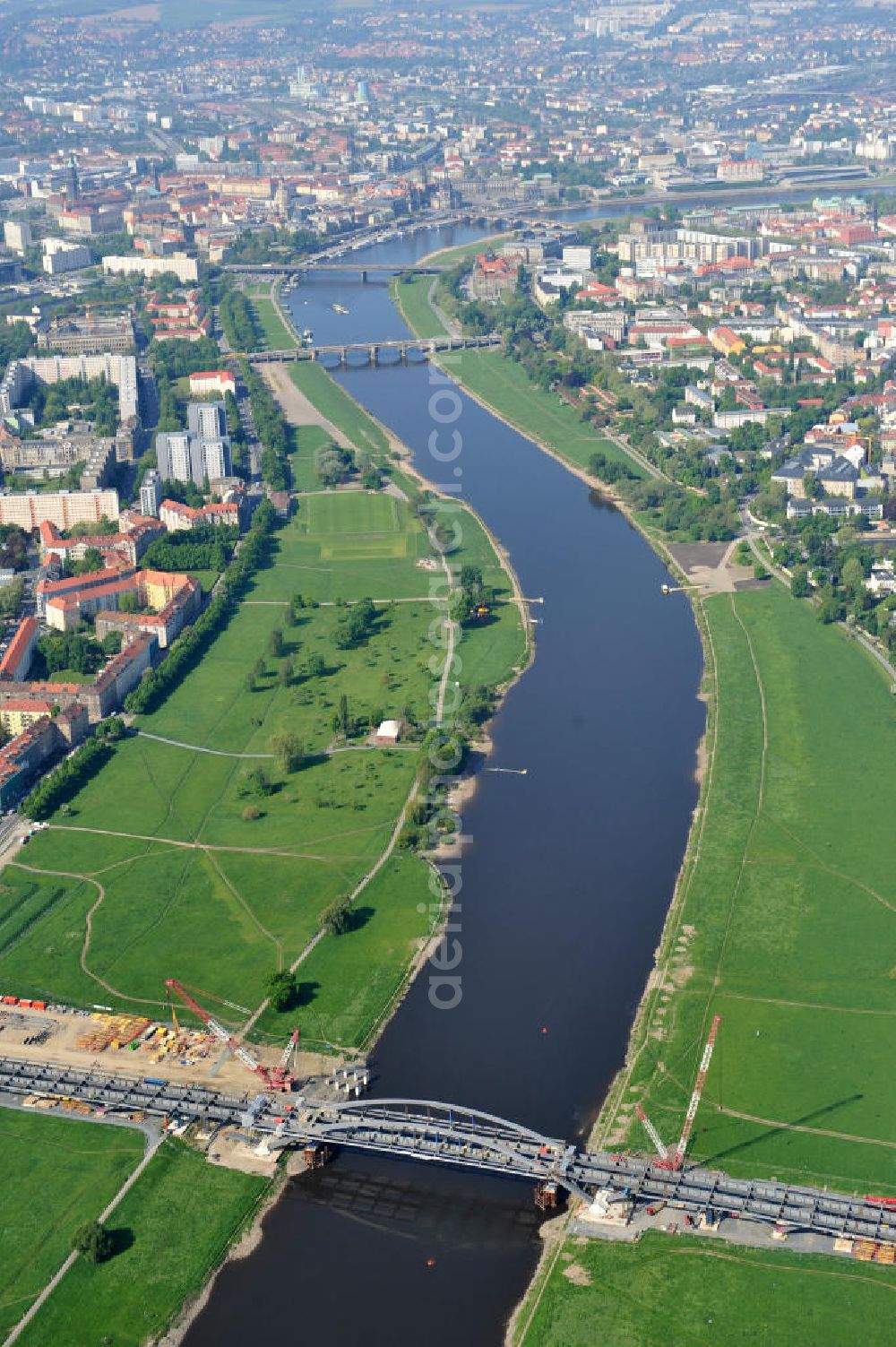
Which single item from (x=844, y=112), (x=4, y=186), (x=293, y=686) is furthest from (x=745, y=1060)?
(x=844, y=112)

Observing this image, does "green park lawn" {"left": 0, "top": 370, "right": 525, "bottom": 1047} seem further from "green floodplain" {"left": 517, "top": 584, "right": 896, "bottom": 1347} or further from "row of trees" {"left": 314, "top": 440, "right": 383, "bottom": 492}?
"row of trees" {"left": 314, "top": 440, "right": 383, "bottom": 492}

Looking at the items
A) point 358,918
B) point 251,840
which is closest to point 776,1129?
point 358,918

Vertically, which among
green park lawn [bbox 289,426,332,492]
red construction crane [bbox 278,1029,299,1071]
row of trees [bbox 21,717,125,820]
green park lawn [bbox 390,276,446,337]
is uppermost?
red construction crane [bbox 278,1029,299,1071]

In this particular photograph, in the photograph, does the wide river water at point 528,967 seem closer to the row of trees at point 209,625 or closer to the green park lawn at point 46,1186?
the green park lawn at point 46,1186

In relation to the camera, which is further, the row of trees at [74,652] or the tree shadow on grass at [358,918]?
the row of trees at [74,652]

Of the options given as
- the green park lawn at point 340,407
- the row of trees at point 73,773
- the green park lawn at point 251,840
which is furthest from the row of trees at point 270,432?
the row of trees at point 73,773

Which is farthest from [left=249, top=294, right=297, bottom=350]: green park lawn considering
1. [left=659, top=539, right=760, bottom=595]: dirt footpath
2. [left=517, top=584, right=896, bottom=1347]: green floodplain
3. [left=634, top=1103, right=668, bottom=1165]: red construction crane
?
[left=634, top=1103, right=668, bottom=1165]: red construction crane

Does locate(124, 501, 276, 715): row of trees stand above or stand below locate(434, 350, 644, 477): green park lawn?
above

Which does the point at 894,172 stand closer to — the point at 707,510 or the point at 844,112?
the point at 844,112
